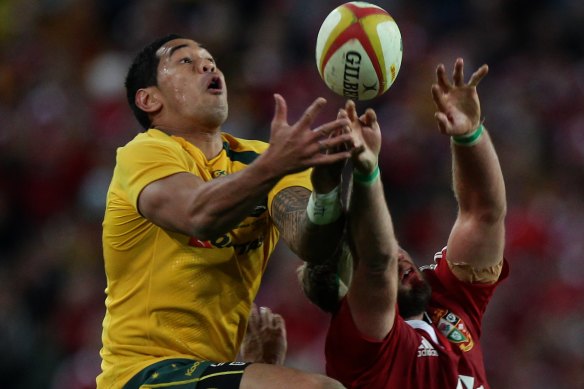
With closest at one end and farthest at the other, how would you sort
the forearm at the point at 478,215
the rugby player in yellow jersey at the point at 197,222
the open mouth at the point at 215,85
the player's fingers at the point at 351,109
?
the rugby player in yellow jersey at the point at 197,222 → the player's fingers at the point at 351,109 → the open mouth at the point at 215,85 → the forearm at the point at 478,215

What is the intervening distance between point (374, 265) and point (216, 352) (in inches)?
30.9

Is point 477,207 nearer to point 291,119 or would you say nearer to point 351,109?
point 351,109

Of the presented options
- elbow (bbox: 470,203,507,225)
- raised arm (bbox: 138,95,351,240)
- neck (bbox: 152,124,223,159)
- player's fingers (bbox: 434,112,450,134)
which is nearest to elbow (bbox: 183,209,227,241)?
raised arm (bbox: 138,95,351,240)

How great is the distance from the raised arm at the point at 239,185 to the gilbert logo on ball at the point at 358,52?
50 centimetres

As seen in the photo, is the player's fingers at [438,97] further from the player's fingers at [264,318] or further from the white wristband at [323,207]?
the player's fingers at [264,318]

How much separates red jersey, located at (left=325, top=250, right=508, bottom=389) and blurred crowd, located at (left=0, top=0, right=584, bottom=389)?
10.0ft

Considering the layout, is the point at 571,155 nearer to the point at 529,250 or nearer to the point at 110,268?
the point at 529,250

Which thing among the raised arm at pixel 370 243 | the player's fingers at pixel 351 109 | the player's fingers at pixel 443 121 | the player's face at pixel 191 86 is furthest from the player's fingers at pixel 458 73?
the player's face at pixel 191 86

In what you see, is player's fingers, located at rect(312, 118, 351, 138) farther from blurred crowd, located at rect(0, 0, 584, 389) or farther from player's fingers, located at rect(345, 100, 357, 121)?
blurred crowd, located at rect(0, 0, 584, 389)

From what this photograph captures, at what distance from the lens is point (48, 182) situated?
11.0 metres

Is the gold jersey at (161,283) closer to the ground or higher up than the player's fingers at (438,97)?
closer to the ground

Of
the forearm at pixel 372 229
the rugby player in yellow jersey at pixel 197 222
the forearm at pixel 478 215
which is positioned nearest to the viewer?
the rugby player in yellow jersey at pixel 197 222

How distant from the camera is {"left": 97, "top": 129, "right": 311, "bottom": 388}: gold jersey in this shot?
5.00 meters

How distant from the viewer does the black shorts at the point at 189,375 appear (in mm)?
4723
